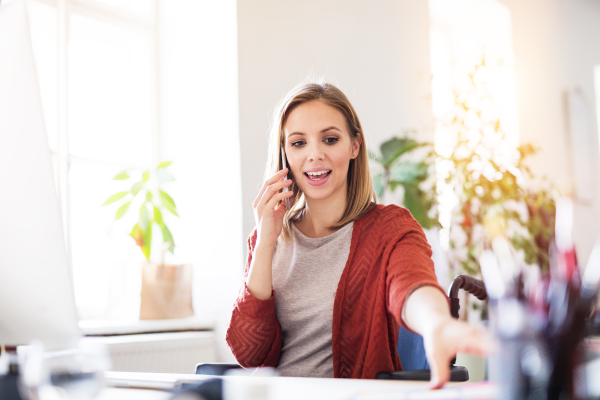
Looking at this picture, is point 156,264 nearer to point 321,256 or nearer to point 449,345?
point 321,256

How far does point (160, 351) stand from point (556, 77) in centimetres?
412

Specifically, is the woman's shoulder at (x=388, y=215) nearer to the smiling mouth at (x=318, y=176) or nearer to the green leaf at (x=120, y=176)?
the smiling mouth at (x=318, y=176)

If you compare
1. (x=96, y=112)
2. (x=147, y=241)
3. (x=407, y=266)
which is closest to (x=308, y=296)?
(x=407, y=266)

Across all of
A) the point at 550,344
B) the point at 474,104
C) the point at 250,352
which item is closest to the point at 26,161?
the point at 550,344

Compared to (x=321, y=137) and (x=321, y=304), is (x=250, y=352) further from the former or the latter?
(x=321, y=137)

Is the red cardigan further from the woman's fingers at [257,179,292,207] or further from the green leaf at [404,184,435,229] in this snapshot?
the green leaf at [404,184,435,229]

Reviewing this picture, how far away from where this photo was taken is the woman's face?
5.02 feet

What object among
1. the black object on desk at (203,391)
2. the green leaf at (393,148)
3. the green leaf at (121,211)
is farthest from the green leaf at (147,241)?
the black object on desk at (203,391)

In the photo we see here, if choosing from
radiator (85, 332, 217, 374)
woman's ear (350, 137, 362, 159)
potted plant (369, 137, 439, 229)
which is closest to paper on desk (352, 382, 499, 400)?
woman's ear (350, 137, 362, 159)

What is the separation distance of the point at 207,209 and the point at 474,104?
→ 205cm

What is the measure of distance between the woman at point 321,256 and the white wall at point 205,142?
39.8 inches

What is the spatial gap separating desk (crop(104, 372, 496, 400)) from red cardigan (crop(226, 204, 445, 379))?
1.41 ft

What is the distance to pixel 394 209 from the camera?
145 centimetres

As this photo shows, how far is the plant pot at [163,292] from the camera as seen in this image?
2447 millimetres
